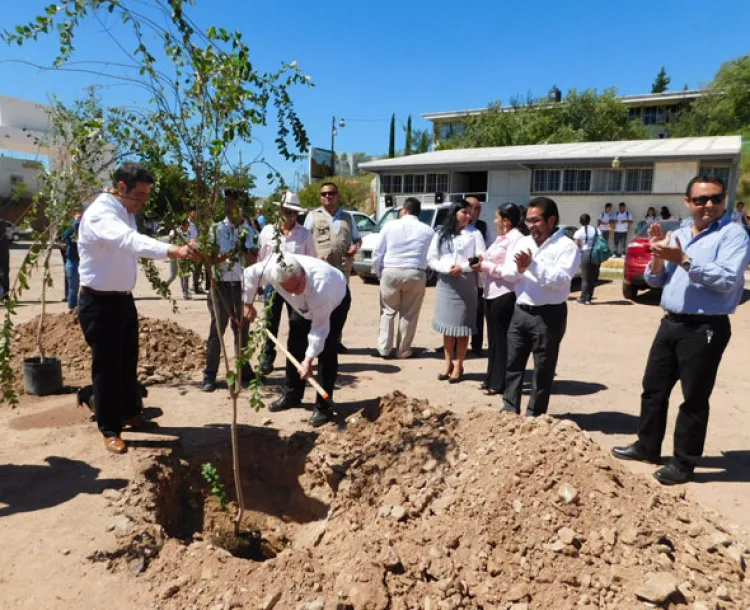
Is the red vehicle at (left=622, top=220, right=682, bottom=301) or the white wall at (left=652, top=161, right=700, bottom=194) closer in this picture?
the red vehicle at (left=622, top=220, right=682, bottom=301)

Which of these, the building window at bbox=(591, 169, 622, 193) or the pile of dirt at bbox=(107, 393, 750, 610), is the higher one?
the building window at bbox=(591, 169, 622, 193)

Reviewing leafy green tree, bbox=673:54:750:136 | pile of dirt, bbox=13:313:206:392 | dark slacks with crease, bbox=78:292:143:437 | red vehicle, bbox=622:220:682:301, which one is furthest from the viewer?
leafy green tree, bbox=673:54:750:136

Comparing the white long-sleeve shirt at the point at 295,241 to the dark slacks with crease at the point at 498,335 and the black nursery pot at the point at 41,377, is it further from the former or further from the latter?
the black nursery pot at the point at 41,377

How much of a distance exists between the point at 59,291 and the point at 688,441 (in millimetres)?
12303

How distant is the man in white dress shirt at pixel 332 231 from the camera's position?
6.66 meters

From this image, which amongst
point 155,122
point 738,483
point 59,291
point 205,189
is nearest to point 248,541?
point 205,189

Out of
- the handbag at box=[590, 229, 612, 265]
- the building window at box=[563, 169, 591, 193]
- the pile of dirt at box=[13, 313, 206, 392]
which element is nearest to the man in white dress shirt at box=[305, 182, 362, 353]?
the pile of dirt at box=[13, 313, 206, 392]

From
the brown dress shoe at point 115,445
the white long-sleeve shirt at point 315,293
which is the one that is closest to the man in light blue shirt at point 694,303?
the white long-sleeve shirt at point 315,293

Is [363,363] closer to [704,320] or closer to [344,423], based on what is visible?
[344,423]

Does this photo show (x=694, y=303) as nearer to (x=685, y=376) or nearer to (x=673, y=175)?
(x=685, y=376)

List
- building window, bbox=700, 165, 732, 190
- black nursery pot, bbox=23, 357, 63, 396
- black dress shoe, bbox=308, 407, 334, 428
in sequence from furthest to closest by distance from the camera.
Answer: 1. building window, bbox=700, 165, 732, 190
2. black nursery pot, bbox=23, 357, 63, 396
3. black dress shoe, bbox=308, 407, 334, 428

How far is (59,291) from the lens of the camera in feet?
40.7

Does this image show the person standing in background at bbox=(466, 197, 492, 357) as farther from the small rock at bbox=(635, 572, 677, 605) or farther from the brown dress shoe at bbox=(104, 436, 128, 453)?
the small rock at bbox=(635, 572, 677, 605)

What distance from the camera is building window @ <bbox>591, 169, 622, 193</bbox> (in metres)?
18.8
